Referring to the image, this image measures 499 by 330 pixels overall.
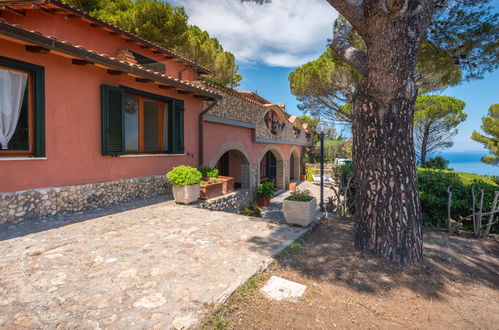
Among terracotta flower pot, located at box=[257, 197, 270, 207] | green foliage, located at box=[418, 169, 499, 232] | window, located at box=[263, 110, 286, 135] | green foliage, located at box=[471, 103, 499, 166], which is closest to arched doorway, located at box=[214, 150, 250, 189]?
terracotta flower pot, located at box=[257, 197, 270, 207]

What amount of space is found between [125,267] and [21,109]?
3.82m

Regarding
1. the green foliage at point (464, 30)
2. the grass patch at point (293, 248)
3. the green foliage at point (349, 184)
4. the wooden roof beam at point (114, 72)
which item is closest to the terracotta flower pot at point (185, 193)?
the wooden roof beam at point (114, 72)

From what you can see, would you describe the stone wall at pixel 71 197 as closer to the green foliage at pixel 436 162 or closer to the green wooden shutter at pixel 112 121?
the green wooden shutter at pixel 112 121

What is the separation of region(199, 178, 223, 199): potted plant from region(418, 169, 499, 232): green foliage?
5.19 m

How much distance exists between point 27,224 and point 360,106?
5780 mm

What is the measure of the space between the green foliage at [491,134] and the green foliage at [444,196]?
838 inches

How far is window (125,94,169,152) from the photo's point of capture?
6980 millimetres

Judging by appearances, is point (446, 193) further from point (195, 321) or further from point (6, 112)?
point (6, 112)

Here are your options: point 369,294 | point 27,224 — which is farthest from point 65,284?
point 369,294

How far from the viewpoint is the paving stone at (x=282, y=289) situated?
2.69m

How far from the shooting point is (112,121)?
613 centimetres

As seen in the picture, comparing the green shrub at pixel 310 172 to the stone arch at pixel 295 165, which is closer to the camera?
the stone arch at pixel 295 165

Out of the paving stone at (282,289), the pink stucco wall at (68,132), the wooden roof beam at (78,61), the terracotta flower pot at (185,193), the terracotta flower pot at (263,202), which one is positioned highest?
the wooden roof beam at (78,61)

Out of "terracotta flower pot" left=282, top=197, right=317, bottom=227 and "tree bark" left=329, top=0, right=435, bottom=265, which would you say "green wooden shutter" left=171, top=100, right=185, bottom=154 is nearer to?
"terracotta flower pot" left=282, top=197, right=317, bottom=227
